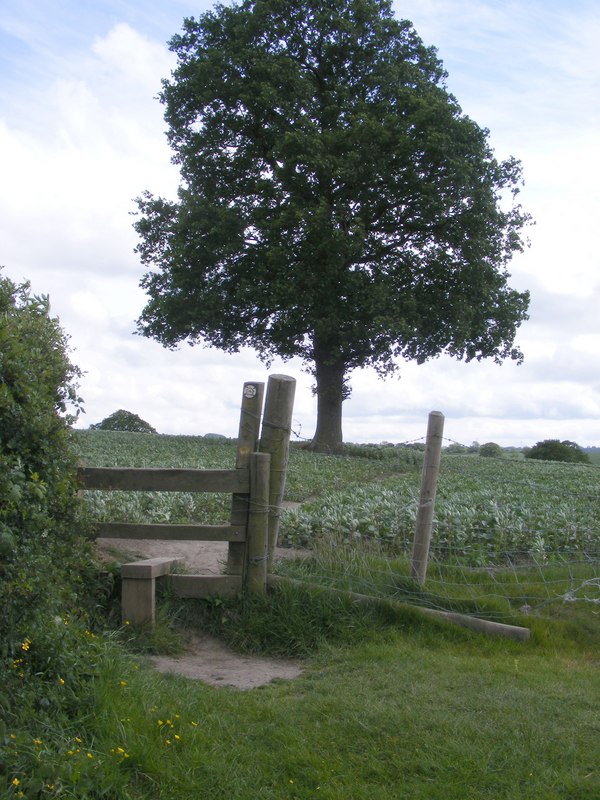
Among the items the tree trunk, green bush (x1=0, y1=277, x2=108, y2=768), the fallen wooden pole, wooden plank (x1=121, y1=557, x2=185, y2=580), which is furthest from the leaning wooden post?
the tree trunk

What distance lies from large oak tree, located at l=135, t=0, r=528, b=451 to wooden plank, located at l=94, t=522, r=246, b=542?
18.1 meters

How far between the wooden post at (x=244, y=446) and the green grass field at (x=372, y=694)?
1.39 ft

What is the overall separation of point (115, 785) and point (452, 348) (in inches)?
1002

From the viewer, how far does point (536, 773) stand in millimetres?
4637

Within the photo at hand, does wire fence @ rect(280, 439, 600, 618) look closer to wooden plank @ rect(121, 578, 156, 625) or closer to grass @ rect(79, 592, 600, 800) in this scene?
grass @ rect(79, 592, 600, 800)

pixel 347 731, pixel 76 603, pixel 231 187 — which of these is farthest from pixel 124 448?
pixel 347 731

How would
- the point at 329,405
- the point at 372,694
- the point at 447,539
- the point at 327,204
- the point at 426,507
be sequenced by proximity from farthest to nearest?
the point at 329,405, the point at 327,204, the point at 447,539, the point at 426,507, the point at 372,694

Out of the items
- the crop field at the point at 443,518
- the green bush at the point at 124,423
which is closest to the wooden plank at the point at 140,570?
the crop field at the point at 443,518

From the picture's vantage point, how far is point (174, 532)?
A: 748 centimetres

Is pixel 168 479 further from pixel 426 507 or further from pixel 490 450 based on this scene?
pixel 490 450

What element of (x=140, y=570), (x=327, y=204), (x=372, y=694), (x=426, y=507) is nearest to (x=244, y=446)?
(x=140, y=570)

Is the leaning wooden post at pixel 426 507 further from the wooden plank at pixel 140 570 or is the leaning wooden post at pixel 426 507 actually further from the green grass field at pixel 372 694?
the wooden plank at pixel 140 570

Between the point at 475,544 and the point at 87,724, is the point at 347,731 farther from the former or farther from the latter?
the point at 475,544

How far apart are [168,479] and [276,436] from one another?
1.09 meters
